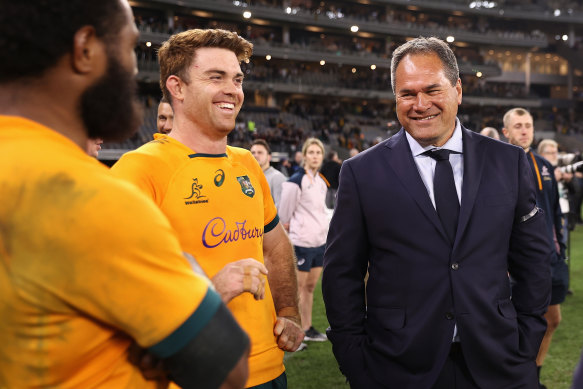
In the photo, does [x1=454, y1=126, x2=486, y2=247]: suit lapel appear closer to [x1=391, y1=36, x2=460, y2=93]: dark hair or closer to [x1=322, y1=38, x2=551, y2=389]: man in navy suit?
[x1=322, y1=38, x2=551, y2=389]: man in navy suit

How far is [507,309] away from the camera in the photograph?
2145mm

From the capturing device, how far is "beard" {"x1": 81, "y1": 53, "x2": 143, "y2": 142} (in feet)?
3.46

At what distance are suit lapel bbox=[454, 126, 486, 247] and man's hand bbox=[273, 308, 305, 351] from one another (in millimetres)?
751

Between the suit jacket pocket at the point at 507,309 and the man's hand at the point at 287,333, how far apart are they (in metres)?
0.83

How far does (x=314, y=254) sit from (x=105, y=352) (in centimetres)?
490

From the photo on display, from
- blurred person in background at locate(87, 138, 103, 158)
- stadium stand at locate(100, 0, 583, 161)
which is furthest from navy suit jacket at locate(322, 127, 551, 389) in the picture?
stadium stand at locate(100, 0, 583, 161)

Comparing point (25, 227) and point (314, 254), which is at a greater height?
point (25, 227)

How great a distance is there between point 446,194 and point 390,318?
568 millimetres

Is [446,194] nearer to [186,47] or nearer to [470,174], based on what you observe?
[470,174]

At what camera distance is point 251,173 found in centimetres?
228

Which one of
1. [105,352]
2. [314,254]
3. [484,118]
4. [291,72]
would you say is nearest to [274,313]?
[105,352]

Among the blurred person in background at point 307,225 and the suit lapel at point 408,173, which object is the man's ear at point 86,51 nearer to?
the suit lapel at point 408,173

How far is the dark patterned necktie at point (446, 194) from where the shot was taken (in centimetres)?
213

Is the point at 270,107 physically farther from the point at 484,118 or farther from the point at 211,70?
the point at 211,70
